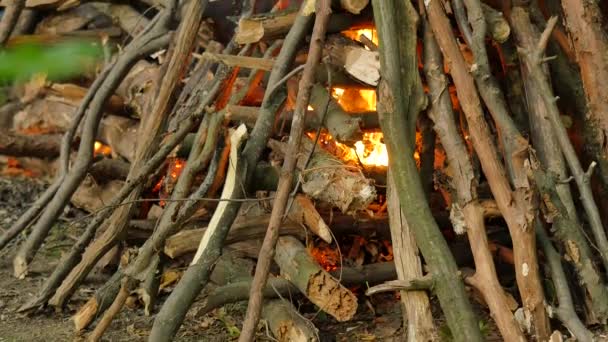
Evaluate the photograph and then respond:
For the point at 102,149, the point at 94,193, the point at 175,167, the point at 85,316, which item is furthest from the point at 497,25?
the point at 102,149

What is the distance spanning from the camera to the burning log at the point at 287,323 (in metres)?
4.09

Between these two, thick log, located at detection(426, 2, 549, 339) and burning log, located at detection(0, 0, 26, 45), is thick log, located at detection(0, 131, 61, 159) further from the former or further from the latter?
thick log, located at detection(426, 2, 549, 339)

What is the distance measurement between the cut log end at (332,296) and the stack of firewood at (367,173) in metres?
0.01

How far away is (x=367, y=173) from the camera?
4.96m

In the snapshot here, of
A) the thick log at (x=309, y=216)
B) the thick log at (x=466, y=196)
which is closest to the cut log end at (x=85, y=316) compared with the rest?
the thick log at (x=309, y=216)

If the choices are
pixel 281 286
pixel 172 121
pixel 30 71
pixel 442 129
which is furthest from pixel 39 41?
pixel 442 129

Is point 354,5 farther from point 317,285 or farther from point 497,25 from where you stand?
point 317,285

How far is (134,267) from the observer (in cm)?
448

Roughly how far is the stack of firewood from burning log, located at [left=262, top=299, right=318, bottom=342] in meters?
0.02

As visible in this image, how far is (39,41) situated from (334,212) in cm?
323

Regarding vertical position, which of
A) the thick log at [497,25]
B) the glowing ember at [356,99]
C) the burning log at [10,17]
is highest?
the thick log at [497,25]

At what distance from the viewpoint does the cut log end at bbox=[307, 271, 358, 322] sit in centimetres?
409

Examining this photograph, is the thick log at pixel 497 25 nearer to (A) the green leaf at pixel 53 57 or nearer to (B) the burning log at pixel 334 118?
(B) the burning log at pixel 334 118

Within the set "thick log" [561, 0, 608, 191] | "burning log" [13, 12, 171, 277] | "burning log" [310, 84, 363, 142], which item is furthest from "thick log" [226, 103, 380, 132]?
"burning log" [13, 12, 171, 277]
